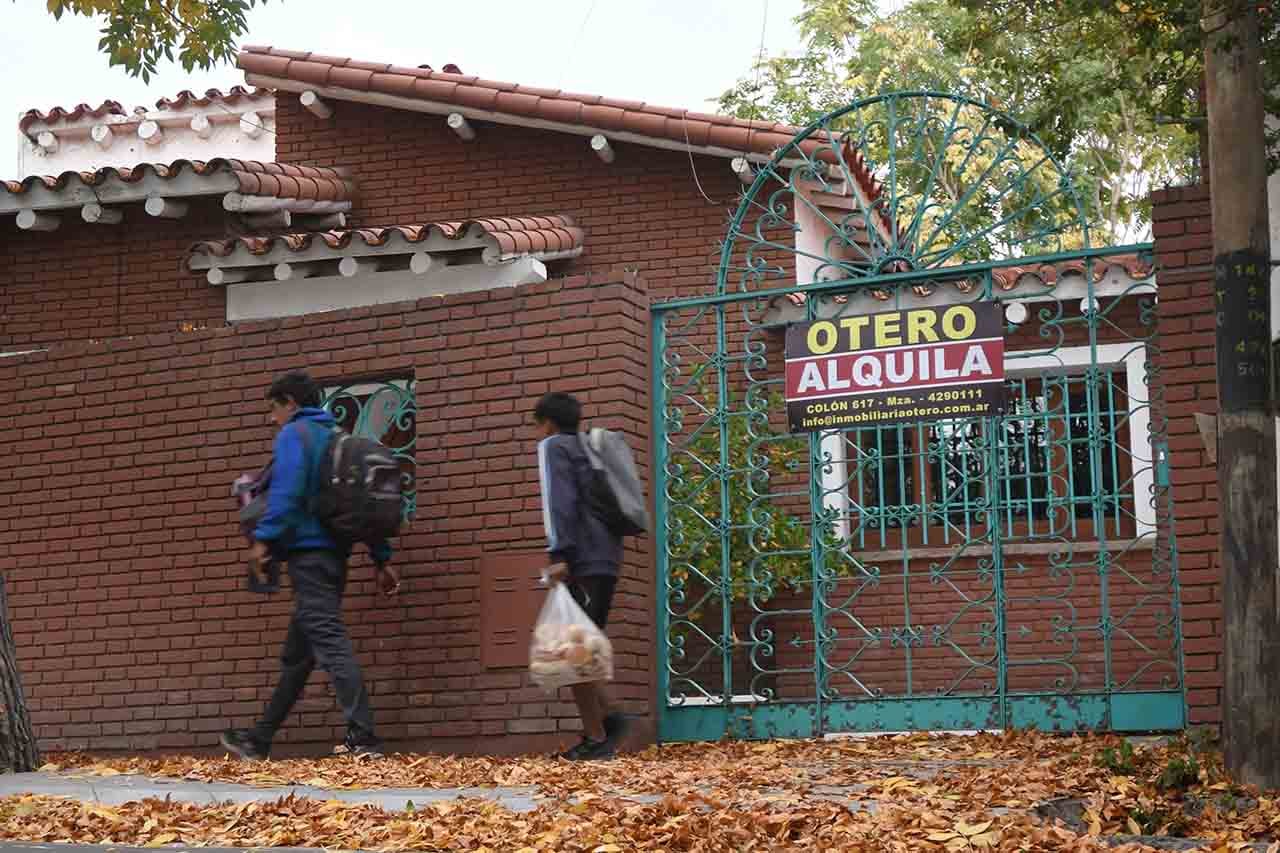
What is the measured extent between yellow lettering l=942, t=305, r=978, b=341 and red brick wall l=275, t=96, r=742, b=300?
18.0ft

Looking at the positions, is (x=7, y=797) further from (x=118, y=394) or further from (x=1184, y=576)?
(x=1184, y=576)

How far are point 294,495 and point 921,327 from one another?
10.9 feet

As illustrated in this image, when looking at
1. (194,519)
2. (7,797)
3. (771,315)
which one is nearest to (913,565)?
(771,315)

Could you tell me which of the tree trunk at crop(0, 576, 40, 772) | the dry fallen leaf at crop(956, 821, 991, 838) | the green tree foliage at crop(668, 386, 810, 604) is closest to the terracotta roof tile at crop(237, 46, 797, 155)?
the green tree foliage at crop(668, 386, 810, 604)

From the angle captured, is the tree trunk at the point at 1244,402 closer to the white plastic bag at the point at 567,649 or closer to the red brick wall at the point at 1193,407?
the red brick wall at the point at 1193,407

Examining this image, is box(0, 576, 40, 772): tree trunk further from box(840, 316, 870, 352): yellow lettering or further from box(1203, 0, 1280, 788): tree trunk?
box(1203, 0, 1280, 788): tree trunk

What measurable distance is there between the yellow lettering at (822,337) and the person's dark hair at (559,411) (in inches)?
58.5

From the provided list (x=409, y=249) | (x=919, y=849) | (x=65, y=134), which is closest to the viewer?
(x=919, y=849)

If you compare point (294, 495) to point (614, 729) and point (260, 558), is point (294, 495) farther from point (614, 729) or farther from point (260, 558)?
point (614, 729)

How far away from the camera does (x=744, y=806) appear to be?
6488 millimetres

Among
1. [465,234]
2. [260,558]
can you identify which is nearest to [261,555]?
[260,558]

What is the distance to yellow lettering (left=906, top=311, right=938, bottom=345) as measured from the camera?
945cm

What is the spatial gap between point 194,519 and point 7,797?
3.47m

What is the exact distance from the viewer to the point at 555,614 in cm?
852
